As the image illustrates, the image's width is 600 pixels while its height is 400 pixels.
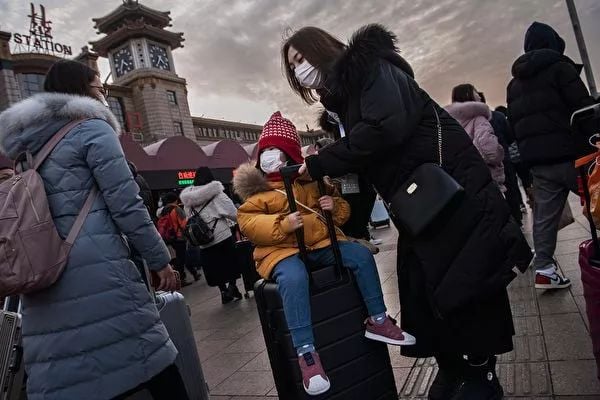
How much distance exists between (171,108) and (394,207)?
37.4 m

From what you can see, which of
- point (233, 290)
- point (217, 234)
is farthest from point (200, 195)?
point (233, 290)

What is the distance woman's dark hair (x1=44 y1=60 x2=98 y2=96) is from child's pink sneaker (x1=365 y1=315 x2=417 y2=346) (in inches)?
73.2

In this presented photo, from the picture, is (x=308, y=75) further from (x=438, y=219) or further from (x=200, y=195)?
(x=200, y=195)

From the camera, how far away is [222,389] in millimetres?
3049

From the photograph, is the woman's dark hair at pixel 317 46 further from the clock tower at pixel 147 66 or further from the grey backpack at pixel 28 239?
the clock tower at pixel 147 66

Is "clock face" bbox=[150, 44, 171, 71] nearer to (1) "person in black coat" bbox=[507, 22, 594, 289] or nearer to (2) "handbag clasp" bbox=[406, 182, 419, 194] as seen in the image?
(1) "person in black coat" bbox=[507, 22, 594, 289]

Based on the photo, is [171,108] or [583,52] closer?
[583,52]

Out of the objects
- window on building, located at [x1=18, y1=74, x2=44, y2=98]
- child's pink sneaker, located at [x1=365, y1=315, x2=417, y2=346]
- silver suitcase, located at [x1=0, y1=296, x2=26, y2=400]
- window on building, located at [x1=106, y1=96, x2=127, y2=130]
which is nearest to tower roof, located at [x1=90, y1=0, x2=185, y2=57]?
window on building, located at [x1=106, y1=96, x2=127, y2=130]

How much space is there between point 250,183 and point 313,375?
107 cm

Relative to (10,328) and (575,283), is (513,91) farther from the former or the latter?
(10,328)

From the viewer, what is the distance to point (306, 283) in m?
1.96

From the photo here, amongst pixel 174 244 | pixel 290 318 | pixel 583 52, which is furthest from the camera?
pixel 583 52

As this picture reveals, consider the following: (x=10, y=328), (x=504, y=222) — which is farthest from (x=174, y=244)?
(x=504, y=222)

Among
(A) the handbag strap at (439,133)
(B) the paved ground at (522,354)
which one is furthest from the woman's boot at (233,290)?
(A) the handbag strap at (439,133)
